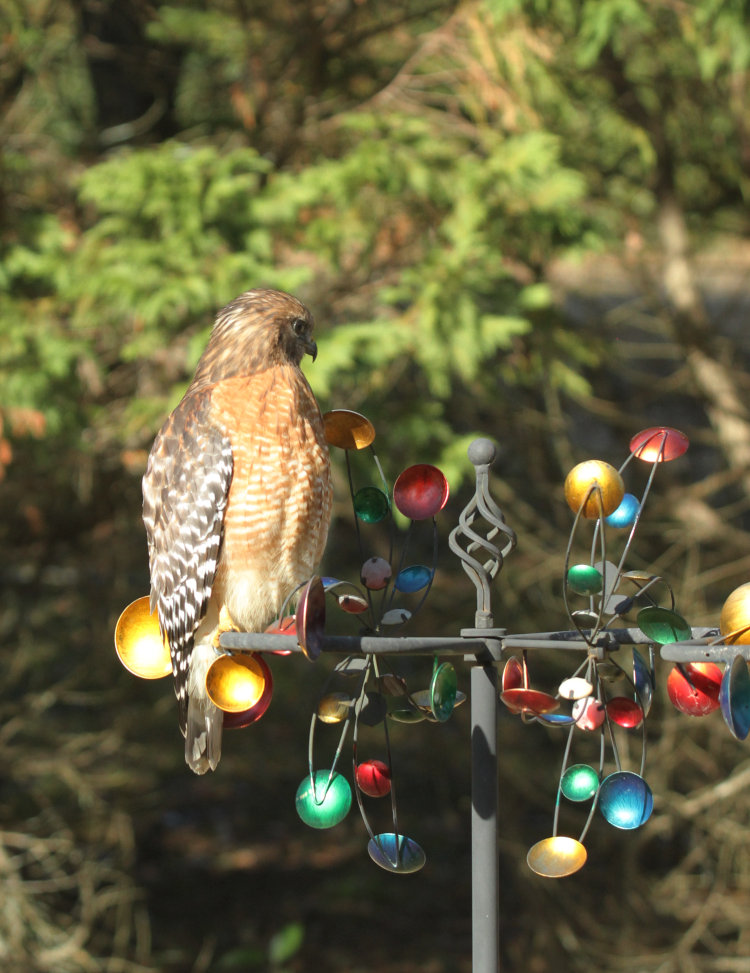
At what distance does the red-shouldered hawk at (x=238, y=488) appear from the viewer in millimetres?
2463

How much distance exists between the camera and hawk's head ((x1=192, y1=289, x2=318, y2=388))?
253 cm

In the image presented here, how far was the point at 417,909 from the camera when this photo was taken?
26.2 ft

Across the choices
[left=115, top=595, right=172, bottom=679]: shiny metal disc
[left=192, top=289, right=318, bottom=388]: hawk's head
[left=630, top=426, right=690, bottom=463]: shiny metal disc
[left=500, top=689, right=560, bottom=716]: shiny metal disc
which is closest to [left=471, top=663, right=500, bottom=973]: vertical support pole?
[left=500, top=689, right=560, bottom=716]: shiny metal disc

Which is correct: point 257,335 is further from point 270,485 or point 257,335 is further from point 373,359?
point 373,359

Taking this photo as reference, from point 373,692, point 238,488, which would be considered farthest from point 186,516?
point 373,692

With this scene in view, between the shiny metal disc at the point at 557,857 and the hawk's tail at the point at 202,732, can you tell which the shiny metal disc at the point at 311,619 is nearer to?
the shiny metal disc at the point at 557,857

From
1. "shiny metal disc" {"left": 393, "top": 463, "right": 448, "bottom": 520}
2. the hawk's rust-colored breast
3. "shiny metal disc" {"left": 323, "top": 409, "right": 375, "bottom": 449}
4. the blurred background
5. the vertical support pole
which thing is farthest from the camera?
the blurred background

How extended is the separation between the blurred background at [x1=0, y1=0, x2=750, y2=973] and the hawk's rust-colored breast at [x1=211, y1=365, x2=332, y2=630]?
4.88 feet

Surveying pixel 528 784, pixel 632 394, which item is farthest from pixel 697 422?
pixel 528 784

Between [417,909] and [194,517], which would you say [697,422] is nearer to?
[417,909]

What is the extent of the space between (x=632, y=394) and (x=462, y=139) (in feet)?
8.85

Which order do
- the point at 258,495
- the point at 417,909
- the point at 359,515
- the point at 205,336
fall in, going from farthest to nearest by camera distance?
the point at 417,909
the point at 205,336
the point at 258,495
the point at 359,515

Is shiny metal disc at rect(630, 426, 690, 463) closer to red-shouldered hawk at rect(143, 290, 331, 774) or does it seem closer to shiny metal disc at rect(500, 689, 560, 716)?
shiny metal disc at rect(500, 689, 560, 716)

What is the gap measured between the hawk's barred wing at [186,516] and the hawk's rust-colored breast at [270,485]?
0.03 metres
